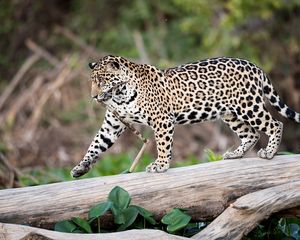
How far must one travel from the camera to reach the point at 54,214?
26.5 feet

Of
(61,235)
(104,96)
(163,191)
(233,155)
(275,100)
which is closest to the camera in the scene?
(61,235)

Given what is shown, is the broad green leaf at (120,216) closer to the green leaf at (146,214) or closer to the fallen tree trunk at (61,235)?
the green leaf at (146,214)

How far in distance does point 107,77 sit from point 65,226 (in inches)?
58.3

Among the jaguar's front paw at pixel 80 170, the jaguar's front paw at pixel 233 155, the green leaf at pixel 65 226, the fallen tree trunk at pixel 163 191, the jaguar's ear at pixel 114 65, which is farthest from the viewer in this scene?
the jaguar's front paw at pixel 233 155

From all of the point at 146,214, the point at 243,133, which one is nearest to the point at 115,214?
the point at 146,214

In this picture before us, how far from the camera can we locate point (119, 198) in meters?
8.09

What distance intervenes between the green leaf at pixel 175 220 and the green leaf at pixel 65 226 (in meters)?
0.82

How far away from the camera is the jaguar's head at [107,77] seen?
333 inches

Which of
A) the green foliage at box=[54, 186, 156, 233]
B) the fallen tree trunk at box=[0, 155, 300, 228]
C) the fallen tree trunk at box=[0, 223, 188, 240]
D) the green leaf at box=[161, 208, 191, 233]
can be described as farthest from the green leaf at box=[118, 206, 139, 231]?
the fallen tree trunk at box=[0, 223, 188, 240]

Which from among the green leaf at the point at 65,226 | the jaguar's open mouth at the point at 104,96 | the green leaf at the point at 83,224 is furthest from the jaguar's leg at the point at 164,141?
the green leaf at the point at 65,226

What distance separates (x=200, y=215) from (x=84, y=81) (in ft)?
35.1

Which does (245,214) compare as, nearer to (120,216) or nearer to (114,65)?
(120,216)

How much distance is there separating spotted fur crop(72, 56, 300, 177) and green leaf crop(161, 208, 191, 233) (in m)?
0.55

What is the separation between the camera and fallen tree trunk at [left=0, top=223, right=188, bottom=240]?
736 cm
